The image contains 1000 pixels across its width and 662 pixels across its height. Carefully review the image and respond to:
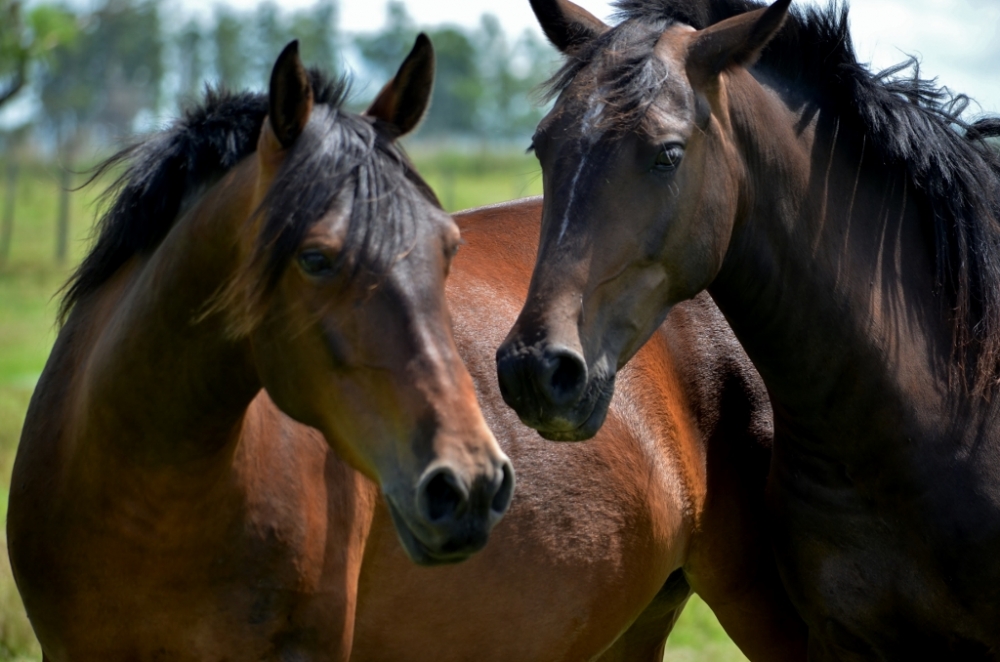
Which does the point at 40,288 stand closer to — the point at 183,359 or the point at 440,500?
the point at 183,359

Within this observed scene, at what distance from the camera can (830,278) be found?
313cm

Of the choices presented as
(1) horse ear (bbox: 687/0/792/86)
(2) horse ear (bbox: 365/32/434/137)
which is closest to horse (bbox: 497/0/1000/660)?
(1) horse ear (bbox: 687/0/792/86)

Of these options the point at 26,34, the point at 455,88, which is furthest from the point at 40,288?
the point at 455,88

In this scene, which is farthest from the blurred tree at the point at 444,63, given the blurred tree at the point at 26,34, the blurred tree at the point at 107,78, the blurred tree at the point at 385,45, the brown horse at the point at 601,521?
the brown horse at the point at 601,521

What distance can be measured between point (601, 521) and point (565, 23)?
1.61 meters

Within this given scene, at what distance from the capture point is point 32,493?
275 centimetres

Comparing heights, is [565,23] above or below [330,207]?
above

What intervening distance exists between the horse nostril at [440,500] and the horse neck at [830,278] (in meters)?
1.31

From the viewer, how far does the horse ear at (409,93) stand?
2.70 meters

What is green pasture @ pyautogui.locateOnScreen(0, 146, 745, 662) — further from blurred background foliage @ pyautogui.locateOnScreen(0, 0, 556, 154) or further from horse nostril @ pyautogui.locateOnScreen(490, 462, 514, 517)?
blurred background foliage @ pyautogui.locateOnScreen(0, 0, 556, 154)

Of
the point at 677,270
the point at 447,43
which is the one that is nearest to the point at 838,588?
the point at 677,270

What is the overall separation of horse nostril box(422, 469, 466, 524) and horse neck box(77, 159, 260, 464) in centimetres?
64

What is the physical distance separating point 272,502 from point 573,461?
116 centimetres

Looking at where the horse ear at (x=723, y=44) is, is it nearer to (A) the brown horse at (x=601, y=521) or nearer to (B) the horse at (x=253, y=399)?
(B) the horse at (x=253, y=399)
